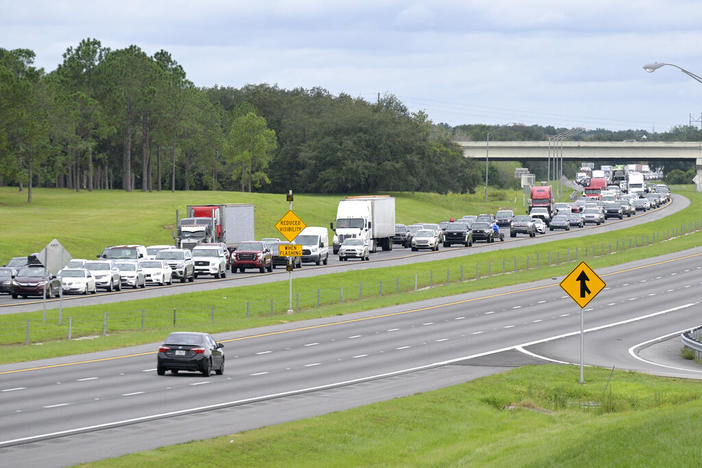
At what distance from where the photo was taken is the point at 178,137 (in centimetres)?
13825

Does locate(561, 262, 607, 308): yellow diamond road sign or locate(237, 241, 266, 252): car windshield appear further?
locate(237, 241, 266, 252): car windshield

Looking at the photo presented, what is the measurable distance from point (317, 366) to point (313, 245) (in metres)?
36.3

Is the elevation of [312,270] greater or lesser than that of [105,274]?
lesser

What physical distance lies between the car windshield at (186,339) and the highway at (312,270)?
17.3m

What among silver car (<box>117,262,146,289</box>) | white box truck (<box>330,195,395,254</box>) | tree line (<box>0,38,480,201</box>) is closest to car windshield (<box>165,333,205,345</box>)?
silver car (<box>117,262,146,289</box>)

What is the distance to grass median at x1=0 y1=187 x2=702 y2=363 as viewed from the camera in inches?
1522

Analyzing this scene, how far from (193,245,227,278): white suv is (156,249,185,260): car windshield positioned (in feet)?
6.09

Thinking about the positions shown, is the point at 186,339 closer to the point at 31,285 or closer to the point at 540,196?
the point at 31,285

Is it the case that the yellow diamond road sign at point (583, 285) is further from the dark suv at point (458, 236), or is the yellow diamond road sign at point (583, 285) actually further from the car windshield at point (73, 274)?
the dark suv at point (458, 236)

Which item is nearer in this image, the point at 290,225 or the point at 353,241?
the point at 290,225

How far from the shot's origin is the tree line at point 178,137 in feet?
382

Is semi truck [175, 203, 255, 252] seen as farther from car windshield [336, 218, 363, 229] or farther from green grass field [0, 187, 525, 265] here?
green grass field [0, 187, 525, 265]

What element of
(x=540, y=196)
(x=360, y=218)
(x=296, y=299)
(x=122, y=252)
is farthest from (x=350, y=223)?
(x=540, y=196)

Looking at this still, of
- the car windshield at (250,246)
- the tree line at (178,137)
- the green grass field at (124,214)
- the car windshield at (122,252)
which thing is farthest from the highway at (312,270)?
the tree line at (178,137)
